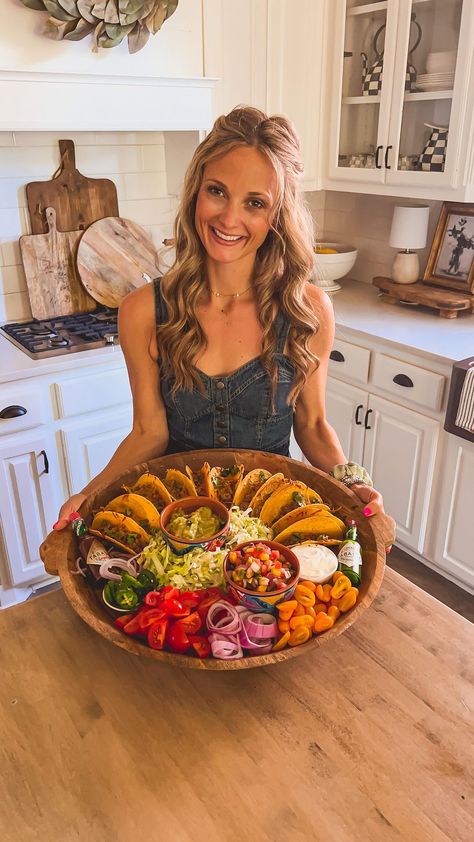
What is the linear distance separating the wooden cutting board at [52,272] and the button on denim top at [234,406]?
4.32 ft

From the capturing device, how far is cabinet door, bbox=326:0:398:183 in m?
2.54

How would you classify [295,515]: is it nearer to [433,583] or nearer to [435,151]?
[433,583]

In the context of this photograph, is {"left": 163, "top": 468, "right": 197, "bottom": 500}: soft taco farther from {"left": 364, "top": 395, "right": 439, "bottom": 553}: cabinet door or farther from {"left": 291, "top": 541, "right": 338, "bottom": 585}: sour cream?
{"left": 364, "top": 395, "right": 439, "bottom": 553}: cabinet door

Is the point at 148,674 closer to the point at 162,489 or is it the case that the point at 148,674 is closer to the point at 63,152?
the point at 162,489

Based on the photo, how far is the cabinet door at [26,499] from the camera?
7.41 ft

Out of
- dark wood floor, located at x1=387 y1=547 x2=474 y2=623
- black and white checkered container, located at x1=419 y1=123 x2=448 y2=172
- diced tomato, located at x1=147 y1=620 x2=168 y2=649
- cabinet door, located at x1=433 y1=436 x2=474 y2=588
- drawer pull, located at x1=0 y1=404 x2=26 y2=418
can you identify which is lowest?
dark wood floor, located at x1=387 y1=547 x2=474 y2=623

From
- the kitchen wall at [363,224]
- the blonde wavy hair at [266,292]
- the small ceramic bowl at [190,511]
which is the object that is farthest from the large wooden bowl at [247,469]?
the kitchen wall at [363,224]

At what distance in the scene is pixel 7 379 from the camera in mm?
2139

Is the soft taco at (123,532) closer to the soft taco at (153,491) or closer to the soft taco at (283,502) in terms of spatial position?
the soft taco at (153,491)

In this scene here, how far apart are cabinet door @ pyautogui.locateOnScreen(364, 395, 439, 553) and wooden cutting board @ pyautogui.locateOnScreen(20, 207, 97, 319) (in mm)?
1320

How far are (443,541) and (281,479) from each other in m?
1.53

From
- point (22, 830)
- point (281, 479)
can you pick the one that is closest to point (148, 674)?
point (22, 830)

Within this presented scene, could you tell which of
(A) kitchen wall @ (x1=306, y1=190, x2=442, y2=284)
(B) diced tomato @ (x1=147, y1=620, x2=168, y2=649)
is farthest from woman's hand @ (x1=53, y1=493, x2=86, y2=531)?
(A) kitchen wall @ (x1=306, y1=190, x2=442, y2=284)

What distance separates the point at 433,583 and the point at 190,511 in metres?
1.82
